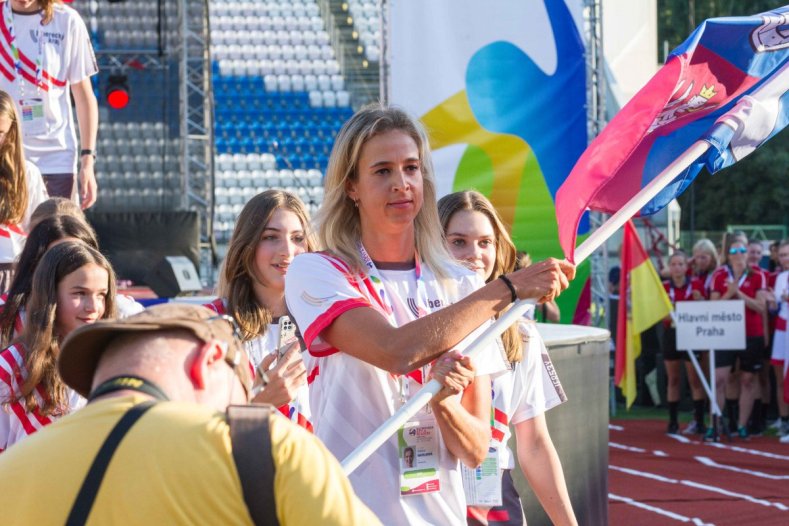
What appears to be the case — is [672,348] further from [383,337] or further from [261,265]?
[383,337]

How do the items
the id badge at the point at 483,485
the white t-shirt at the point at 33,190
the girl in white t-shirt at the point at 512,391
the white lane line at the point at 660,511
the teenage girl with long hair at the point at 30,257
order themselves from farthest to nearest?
1. the white lane line at the point at 660,511
2. the white t-shirt at the point at 33,190
3. the teenage girl with long hair at the point at 30,257
4. the girl in white t-shirt at the point at 512,391
5. the id badge at the point at 483,485

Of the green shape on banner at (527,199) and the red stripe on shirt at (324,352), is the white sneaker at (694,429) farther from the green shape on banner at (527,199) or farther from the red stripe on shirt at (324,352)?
the red stripe on shirt at (324,352)

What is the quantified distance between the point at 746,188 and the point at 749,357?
2794 centimetres

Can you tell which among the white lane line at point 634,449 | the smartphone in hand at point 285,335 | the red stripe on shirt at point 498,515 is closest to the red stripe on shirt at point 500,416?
the red stripe on shirt at point 498,515

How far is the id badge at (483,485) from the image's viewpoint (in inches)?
147

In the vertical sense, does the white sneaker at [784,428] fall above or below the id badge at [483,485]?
below

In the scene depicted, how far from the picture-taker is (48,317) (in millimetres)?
3926

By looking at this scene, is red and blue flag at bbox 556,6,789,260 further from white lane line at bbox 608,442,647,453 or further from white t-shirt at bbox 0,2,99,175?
white lane line at bbox 608,442,647,453

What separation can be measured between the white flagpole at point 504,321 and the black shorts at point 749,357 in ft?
32.7

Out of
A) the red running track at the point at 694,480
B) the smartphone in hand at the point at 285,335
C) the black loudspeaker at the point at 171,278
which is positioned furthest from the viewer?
the black loudspeaker at the point at 171,278

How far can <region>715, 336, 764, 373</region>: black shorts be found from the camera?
44.4 ft

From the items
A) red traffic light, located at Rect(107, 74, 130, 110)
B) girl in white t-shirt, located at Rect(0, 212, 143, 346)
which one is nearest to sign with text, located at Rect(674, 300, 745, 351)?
red traffic light, located at Rect(107, 74, 130, 110)

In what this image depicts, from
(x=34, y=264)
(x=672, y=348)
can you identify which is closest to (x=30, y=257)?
(x=34, y=264)

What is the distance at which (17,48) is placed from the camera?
258 inches
